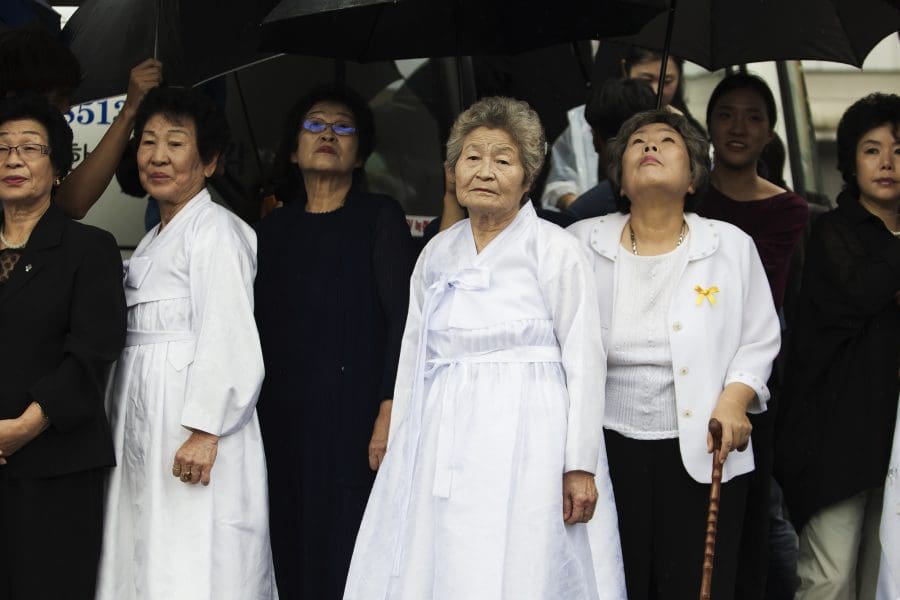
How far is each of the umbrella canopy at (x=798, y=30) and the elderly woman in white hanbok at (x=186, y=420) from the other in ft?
7.15

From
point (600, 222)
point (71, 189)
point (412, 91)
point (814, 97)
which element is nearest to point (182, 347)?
point (71, 189)

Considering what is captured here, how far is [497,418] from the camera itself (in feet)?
15.0

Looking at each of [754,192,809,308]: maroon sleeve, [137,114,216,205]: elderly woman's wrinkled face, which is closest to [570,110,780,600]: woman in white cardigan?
[754,192,809,308]: maroon sleeve

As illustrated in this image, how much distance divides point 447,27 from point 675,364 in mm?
1878

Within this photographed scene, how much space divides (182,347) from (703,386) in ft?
5.86

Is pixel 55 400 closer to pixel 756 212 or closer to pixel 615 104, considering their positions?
pixel 615 104

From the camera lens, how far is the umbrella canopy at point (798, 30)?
6.04 meters

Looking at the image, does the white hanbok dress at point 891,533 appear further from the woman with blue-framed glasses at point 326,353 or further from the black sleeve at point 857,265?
the woman with blue-framed glasses at point 326,353

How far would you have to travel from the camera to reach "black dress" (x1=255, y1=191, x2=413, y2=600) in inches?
207

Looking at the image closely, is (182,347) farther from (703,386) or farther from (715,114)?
(715,114)

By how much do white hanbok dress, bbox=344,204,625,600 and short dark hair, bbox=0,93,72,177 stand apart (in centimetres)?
140

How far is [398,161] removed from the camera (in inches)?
294

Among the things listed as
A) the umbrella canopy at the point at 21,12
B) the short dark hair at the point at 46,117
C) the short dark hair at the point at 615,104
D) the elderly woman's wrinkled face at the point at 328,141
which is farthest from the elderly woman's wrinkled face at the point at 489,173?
the umbrella canopy at the point at 21,12

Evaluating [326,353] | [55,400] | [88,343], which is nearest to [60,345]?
[88,343]
